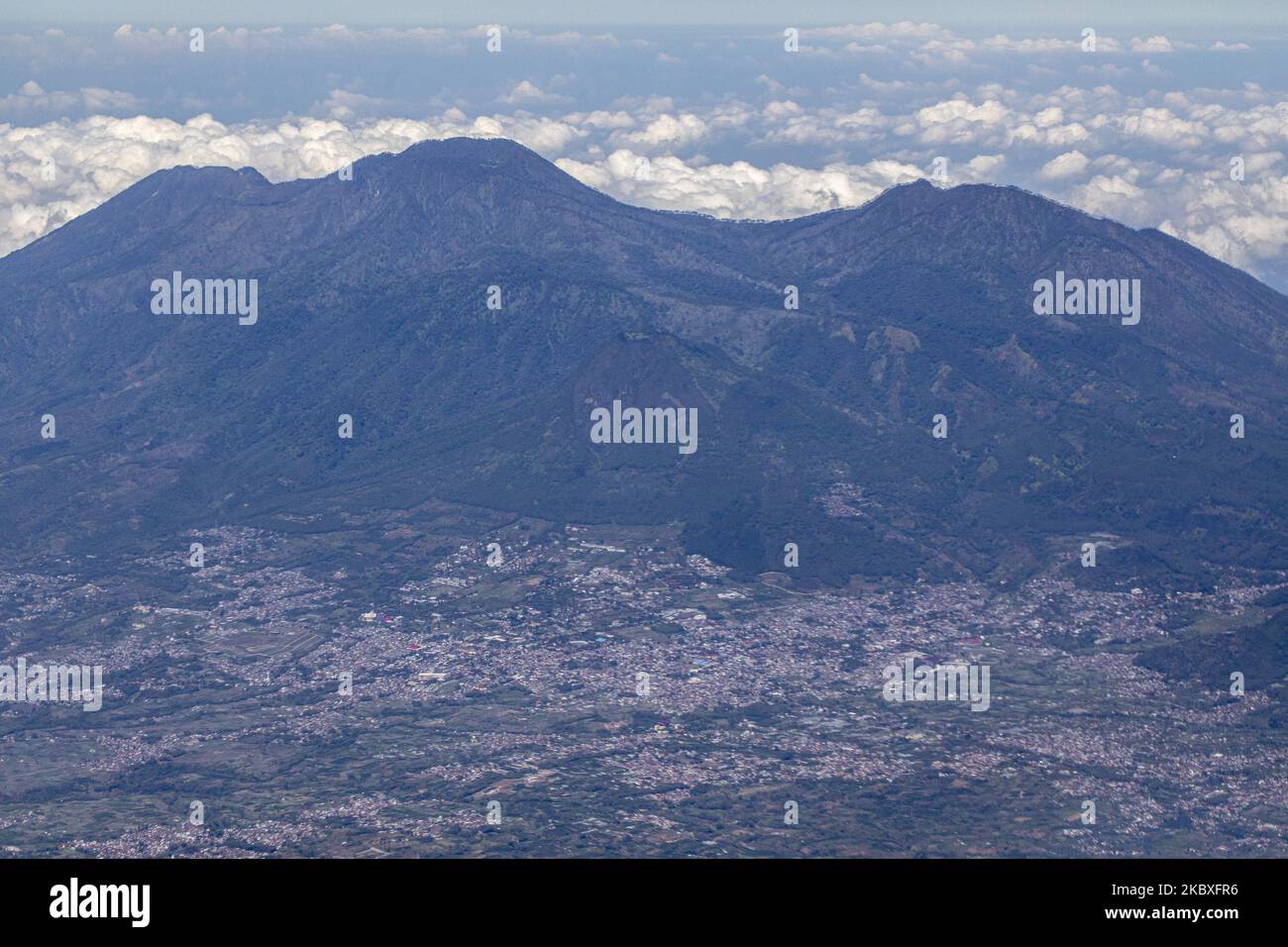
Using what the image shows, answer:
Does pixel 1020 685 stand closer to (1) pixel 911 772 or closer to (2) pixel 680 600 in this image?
(1) pixel 911 772

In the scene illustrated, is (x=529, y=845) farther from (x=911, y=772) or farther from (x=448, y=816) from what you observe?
(x=911, y=772)

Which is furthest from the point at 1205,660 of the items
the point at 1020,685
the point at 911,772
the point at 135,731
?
the point at 135,731

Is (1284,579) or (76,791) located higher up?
(1284,579)

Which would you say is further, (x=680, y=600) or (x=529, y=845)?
(x=680, y=600)

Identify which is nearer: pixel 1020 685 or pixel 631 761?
pixel 631 761
